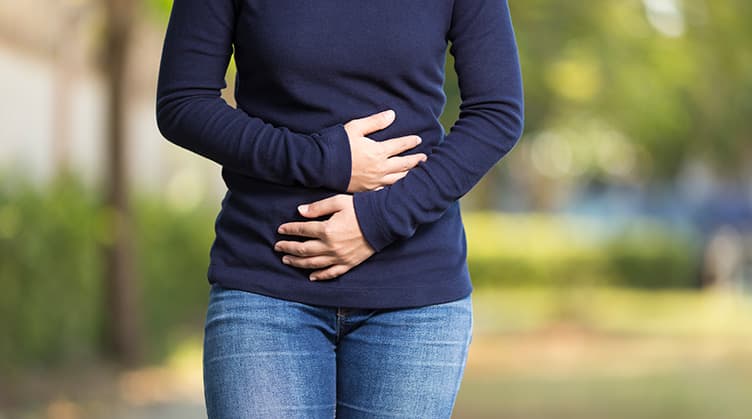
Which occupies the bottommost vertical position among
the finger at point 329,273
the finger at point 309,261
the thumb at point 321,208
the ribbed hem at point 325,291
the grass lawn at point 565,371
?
the grass lawn at point 565,371

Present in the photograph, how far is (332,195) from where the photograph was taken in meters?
2.33

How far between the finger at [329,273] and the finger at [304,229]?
0.06 m

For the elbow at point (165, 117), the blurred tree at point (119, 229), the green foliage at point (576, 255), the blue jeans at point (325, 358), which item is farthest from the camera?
the green foliage at point (576, 255)

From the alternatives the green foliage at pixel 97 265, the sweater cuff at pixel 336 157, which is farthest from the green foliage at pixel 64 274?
the sweater cuff at pixel 336 157

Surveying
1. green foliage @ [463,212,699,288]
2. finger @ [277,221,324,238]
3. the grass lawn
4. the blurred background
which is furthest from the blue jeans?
green foliage @ [463,212,699,288]

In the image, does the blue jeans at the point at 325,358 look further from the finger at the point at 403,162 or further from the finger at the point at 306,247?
the finger at the point at 403,162

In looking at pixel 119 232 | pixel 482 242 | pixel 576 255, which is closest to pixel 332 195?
pixel 119 232

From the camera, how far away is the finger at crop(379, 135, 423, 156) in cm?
233

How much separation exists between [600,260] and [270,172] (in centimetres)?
1728

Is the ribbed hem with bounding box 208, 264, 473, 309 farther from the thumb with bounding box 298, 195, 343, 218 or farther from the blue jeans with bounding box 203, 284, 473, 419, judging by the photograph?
the thumb with bounding box 298, 195, 343, 218

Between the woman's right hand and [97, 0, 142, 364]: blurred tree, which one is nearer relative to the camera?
the woman's right hand

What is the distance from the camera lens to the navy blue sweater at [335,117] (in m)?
2.29

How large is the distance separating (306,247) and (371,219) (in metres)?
0.12

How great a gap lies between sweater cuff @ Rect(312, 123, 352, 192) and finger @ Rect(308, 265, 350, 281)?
5.6 inches
